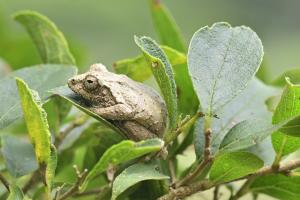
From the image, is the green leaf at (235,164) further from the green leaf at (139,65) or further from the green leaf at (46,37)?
the green leaf at (46,37)

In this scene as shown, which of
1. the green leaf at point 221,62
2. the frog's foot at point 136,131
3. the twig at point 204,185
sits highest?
the green leaf at point 221,62

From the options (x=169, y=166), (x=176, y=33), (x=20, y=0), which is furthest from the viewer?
(x=20, y=0)

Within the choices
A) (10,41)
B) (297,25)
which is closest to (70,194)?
(10,41)

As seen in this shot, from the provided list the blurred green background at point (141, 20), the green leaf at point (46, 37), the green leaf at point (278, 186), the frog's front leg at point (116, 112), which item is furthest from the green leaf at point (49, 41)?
the blurred green background at point (141, 20)

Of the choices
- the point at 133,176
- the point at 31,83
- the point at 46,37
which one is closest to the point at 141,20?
the point at 46,37

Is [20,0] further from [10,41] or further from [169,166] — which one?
[169,166]

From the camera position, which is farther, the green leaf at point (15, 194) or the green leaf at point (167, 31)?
the green leaf at point (167, 31)
